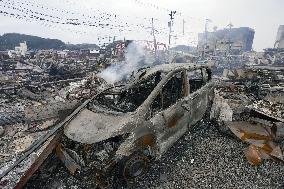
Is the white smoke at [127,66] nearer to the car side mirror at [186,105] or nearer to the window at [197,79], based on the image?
the window at [197,79]

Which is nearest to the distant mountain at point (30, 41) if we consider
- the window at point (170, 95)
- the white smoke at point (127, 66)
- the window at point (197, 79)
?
the white smoke at point (127, 66)

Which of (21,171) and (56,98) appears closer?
(21,171)

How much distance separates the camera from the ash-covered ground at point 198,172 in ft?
17.1

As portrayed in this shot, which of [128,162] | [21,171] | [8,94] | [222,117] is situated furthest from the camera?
[8,94]

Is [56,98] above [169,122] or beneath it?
beneath

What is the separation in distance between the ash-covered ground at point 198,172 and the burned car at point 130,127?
16.7 inches

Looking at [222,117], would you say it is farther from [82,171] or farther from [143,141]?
[82,171]

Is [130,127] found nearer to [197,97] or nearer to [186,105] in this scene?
[186,105]

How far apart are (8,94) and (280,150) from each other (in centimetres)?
1156

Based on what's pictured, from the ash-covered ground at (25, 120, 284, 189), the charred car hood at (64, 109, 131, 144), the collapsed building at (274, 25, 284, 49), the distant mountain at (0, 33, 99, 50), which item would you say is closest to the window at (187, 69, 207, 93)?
the ash-covered ground at (25, 120, 284, 189)

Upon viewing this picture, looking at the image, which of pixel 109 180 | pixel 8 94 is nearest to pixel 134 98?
pixel 109 180

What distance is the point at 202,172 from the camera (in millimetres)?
5551

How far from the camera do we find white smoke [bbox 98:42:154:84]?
1935 cm

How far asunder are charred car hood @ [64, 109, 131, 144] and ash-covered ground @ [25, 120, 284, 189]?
691 millimetres
